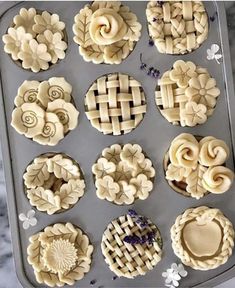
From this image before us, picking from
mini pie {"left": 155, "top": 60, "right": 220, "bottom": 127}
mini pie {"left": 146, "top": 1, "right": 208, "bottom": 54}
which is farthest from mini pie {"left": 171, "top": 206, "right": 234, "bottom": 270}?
mini pie {"left": 146, "top": 1, "right": 208, "bottom": 54}

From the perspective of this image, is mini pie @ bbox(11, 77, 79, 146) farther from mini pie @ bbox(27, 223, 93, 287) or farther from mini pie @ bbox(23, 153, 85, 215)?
mini pie @ bbox(27, 223, 93, 287)

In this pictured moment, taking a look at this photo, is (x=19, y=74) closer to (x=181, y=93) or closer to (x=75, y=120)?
(x=75, y=120)

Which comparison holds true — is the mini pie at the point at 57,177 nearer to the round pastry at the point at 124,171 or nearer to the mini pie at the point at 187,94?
the round pastry at the point at 124,171

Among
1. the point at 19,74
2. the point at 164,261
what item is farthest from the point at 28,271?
the point at 19,74

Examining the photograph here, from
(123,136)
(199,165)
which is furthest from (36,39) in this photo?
(199,165)

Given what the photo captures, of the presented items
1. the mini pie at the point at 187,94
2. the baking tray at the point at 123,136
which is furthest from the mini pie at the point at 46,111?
the mini pie at the point at 187,94

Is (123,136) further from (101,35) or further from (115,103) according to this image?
(101,35)
